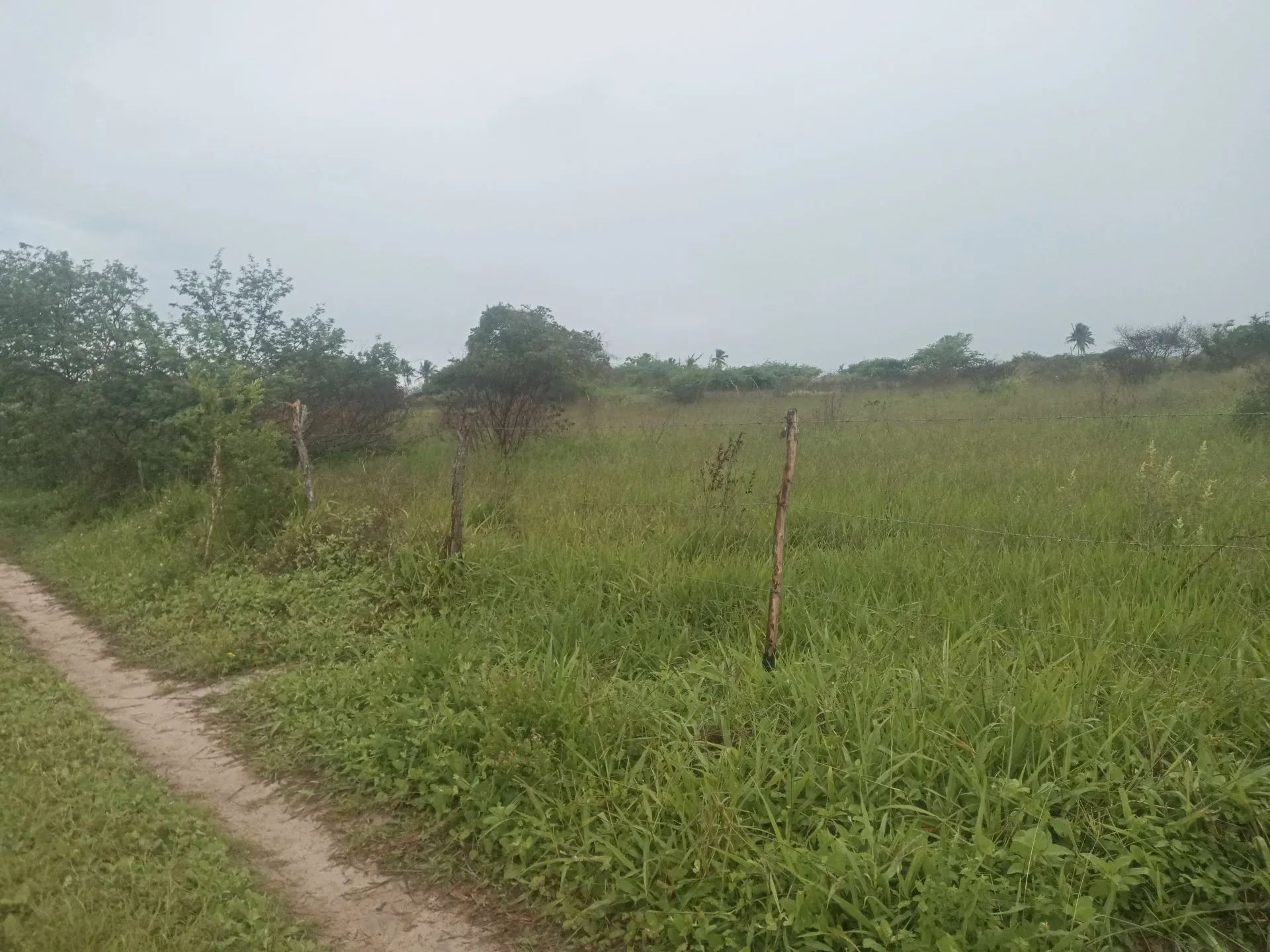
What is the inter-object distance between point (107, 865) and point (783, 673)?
3023 mm

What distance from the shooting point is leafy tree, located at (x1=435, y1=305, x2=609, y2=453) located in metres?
12.5

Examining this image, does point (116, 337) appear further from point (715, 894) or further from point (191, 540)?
point (715, 894)

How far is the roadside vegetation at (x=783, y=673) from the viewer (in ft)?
9.23

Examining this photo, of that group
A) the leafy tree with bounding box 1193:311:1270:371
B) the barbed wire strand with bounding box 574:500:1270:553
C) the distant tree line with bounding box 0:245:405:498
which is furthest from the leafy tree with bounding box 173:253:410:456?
the leafy tree with bounding box 1193:311:1270:371

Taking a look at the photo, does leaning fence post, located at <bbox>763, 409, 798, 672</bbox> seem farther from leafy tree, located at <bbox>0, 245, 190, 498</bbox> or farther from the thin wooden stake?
leafy tree, located at <bbox>0, 245, 190, 498</bbox>

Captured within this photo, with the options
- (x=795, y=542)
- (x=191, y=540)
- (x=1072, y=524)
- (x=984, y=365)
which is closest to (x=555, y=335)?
(x=191, y=540)

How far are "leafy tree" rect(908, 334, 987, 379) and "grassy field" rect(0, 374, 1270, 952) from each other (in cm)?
1732

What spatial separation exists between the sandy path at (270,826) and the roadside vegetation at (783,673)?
249mm

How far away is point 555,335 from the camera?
1482cm

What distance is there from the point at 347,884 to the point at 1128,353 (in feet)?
64.3

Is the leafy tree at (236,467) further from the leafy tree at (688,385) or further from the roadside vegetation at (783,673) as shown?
the leafy tree at (688,385)

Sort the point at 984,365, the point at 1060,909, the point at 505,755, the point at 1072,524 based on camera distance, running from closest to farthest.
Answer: the point at 1060,909, the point at 505,755, the point at 1072,524, the point at 984,365

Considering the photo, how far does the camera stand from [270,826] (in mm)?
3699

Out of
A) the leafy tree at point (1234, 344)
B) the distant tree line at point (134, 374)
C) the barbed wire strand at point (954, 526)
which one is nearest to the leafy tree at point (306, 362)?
the distant tree line at point (134, 374)
